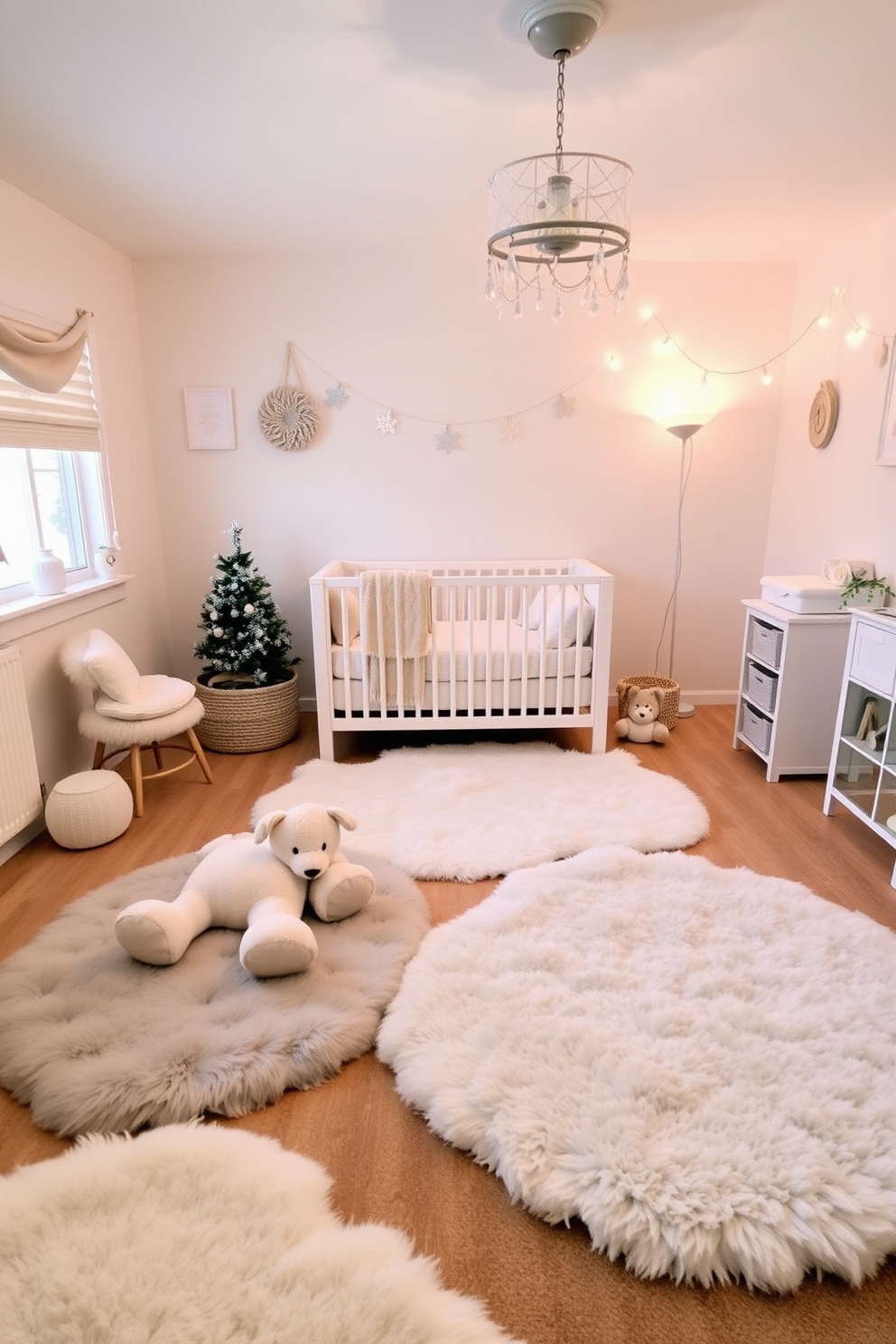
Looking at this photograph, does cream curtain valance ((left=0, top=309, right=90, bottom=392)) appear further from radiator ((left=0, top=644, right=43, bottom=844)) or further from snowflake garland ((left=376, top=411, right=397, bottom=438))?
snowflake garland ((left=376, top=411, right=397, bottom=438))

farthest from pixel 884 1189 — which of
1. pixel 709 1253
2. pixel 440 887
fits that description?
pixel 440 887

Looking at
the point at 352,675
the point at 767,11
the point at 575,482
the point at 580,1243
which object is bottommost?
the point at 580,1243

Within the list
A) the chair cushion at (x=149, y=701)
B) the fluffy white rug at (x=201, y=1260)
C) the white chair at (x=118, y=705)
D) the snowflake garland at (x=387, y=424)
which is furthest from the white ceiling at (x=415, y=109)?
the fluffy white rug at (x=201, y=1260)

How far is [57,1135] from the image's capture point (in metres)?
1.50

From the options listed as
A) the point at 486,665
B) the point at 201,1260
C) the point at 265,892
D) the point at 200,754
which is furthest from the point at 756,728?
the point at 201,1260

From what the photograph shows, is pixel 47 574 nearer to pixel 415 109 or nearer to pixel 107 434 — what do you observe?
pixel 107 434

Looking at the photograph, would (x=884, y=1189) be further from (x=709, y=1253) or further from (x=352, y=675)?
(x=352, y=675)

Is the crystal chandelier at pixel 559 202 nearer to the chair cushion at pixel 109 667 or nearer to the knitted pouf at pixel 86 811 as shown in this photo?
the chair cushion at pixel 109 667

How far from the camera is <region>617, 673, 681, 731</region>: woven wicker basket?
148 inches

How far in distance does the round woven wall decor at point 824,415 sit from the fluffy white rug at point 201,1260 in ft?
11.1

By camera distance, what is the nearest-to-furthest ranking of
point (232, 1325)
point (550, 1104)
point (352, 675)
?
1. point (232, 1325)
2. point (550, 1104)
3. point (352, 675)

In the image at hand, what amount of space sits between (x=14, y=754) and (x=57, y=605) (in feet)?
2.15

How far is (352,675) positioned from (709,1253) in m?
2.43

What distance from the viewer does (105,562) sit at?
3.36 m
